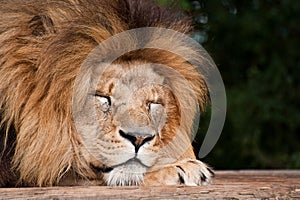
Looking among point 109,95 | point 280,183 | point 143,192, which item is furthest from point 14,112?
point 280,183

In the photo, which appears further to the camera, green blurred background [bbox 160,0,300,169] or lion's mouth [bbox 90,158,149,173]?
green blurred background [bbox 160,0,300,169]

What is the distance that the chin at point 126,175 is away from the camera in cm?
239

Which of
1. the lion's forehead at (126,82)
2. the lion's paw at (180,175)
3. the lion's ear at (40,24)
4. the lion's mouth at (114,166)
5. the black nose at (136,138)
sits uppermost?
the lion's ear at (40,24)

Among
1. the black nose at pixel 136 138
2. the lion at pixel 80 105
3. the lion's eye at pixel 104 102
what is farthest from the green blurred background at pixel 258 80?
the black nose at pixel 136 138

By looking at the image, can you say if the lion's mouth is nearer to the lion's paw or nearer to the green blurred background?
the lion's paw

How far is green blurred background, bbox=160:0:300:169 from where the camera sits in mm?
4965

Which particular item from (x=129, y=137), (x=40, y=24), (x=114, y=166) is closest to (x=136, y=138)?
(x=129, y=137)

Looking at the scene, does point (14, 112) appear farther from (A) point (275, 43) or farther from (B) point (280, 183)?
(A) point (275, 43)

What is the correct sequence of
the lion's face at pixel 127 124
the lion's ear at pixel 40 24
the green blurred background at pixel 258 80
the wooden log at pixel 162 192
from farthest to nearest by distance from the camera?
the green blurred background at pixel 258 80 → the lion's ear at pixel 40 24 → the lion's face at pixel 127 124 → the wooden log at pixel 162 192

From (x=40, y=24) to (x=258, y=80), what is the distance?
2788mm

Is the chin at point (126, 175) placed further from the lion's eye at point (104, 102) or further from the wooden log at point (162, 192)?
the lion's eye at point (104, 102)

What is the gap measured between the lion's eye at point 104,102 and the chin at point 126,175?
191 mm

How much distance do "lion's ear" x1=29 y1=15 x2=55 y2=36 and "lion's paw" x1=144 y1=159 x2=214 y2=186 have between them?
1.92 ft

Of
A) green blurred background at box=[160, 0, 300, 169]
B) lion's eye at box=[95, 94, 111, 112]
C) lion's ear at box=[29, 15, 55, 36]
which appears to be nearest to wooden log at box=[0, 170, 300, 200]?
lion's eye at box=[95, 94, 111, 112]
